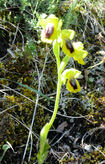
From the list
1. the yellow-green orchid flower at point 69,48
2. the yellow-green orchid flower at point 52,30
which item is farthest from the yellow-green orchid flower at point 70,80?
the yellow-green orchid flower at point 52,30

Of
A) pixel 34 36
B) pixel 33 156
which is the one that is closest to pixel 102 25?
pixel 34 36

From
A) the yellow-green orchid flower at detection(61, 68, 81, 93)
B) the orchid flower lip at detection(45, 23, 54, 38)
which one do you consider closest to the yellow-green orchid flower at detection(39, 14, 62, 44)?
the orchid flower lip at detection(45, 23, 54, 38)

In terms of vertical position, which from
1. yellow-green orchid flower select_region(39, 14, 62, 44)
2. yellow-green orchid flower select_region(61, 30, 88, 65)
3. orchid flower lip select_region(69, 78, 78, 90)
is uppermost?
yellow-green orchid flower select_region(39, 14, 62, 44)

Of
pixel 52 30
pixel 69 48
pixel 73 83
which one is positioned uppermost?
pixel 52 30

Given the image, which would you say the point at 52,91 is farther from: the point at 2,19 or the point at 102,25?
the point at 102,25

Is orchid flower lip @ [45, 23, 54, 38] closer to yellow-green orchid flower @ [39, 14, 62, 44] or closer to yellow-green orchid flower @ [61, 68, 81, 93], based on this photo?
yellow-green orchid flower @ [39, 14, 62, 44]

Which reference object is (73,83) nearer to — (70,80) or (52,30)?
(70,80)

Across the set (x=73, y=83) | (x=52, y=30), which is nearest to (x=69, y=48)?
(x=52, y=30)

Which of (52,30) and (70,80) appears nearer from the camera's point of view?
(52,30)

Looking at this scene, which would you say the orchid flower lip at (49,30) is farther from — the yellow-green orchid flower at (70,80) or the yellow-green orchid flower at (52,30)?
the yellow-green orchid flower at (70,80)

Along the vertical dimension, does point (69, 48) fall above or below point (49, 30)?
below

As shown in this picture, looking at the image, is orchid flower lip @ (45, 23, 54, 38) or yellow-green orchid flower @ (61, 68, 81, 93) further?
yellow-green orchid flower @ (61, 68, 81, 93)
